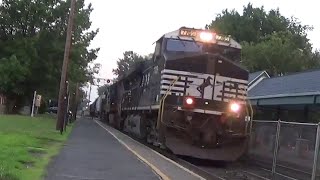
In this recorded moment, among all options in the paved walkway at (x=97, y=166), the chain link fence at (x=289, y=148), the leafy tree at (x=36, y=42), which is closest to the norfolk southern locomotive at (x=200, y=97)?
the chain link fence at (x=289, y=148)

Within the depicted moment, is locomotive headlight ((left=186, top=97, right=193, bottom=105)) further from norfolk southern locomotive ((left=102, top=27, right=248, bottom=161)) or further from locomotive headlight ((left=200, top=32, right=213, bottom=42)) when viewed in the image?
locomotive headlight ((left=200, top=32, right=213, bottom=42))

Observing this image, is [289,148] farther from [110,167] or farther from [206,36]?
[206,36]

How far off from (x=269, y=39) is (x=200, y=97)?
55.8 metres

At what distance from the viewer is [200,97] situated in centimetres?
1892

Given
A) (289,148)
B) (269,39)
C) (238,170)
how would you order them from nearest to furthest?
1. (289,148)
2. (238,170)
3. (269,39)

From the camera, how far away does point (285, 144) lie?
1617 cm

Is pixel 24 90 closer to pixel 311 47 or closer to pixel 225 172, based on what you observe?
pixel 225 172

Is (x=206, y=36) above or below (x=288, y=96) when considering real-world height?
above

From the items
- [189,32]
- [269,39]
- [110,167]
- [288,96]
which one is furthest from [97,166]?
[269,39]

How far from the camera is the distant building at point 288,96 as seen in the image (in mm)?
27875

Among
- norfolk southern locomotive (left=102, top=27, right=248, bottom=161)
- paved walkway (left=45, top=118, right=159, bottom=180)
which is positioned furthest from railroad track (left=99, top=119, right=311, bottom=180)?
paved walkway (left=45, top=118, right=159, bottom=180)

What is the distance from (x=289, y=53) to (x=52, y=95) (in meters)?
29.3

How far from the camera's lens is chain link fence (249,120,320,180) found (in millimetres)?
14044

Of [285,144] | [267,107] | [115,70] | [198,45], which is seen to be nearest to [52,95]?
[267,107]
